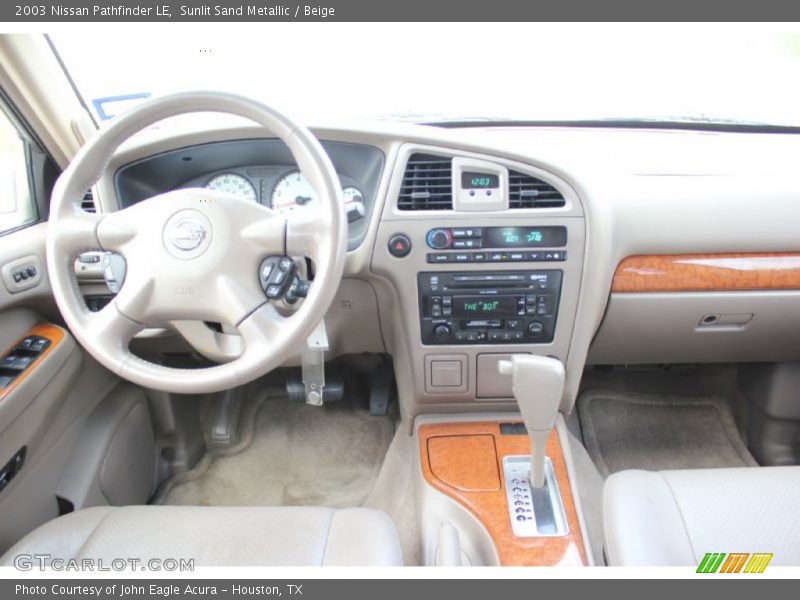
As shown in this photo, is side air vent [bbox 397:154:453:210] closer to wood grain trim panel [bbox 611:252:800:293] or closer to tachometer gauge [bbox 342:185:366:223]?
tachometer gauge [bbox 342:185:366:223]

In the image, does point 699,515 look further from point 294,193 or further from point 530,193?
point 294,193

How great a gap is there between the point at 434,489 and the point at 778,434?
122cm

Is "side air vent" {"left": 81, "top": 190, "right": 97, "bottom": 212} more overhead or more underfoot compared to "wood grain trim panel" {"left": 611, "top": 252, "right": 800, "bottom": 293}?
more overhead

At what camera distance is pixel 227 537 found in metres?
1.10

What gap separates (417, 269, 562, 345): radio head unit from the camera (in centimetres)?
142

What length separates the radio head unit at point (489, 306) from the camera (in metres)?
1.42

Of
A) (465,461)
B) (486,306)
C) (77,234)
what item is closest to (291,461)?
(465,461)

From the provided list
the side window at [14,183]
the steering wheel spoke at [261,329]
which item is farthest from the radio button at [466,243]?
the side window at [14,183]

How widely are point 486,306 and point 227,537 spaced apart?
2.62 ft

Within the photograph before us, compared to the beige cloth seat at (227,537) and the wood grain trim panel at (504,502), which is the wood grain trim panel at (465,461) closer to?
the wood grain trim panel at (504,502)

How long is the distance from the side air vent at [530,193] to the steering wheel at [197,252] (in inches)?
20.7

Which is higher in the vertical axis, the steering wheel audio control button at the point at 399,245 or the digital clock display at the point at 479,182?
the digital clock display at the point at 479,182

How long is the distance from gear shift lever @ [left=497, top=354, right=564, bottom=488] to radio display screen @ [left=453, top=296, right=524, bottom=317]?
0.24 m

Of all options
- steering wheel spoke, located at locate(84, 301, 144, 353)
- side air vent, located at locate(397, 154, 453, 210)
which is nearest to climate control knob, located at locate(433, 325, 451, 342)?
side air vent, located at locate(397, 154, 453, 210)
